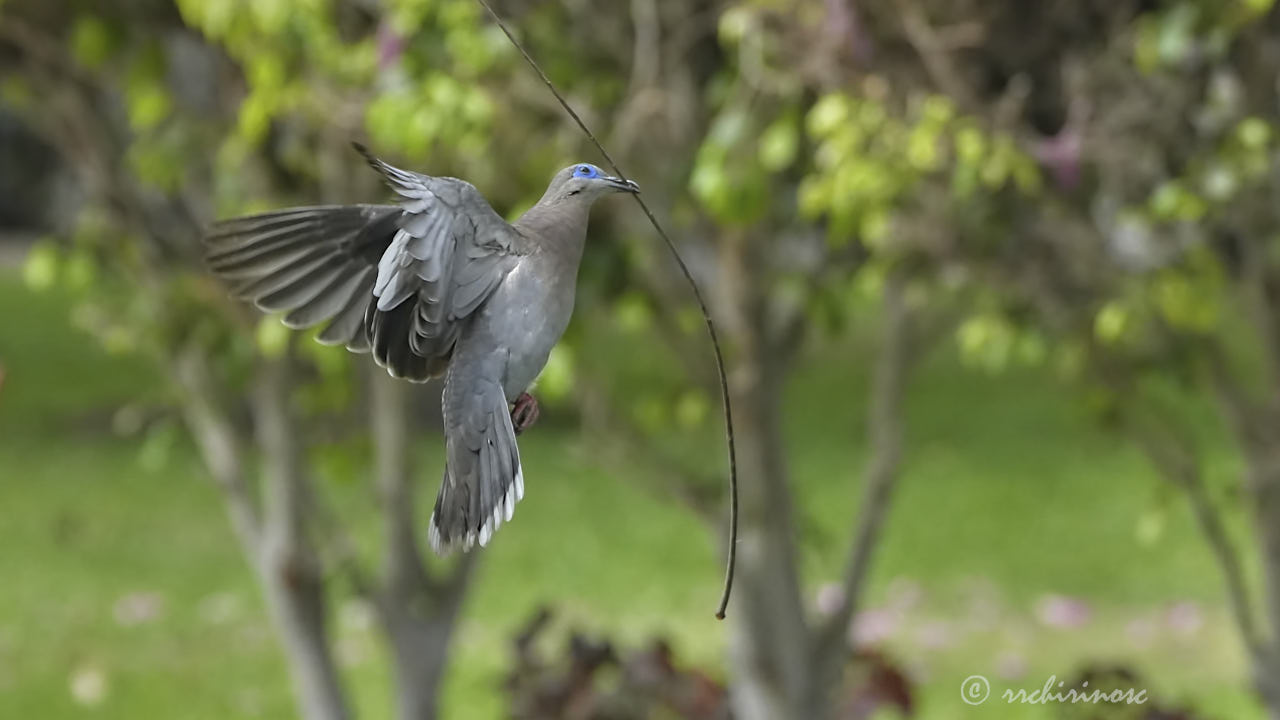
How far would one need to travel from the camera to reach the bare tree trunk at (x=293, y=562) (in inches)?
157

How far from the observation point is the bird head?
3.38 ft

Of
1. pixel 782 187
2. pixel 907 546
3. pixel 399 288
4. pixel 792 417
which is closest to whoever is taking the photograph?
pixel 399 288

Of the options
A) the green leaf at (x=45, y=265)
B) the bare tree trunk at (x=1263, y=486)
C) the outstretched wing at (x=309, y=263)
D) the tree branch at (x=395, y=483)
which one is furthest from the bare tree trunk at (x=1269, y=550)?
the outstretched wing at (x=309, y=263)

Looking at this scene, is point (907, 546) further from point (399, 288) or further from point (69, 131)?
point (399, 288)

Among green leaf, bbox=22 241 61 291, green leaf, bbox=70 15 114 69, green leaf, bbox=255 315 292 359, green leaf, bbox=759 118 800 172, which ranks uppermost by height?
green leaf, bbox=70 15 114 69

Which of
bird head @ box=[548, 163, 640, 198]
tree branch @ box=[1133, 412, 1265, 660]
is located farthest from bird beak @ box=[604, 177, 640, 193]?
tree branch @ box=[1133, 412, 1265, 660]

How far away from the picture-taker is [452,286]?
1.13 metres

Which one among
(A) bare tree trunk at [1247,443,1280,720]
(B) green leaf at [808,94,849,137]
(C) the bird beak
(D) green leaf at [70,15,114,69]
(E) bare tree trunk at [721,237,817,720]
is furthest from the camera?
(A) bare tree trunk at [1247,443,1280,720]

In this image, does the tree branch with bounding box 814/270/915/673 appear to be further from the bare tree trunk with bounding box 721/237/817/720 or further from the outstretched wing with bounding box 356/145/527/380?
the outstretched wing with bounding box 356/145/527/380

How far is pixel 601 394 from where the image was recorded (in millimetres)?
3781

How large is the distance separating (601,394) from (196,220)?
1.23 m

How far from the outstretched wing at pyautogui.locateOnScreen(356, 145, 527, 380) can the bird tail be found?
2.0 inches

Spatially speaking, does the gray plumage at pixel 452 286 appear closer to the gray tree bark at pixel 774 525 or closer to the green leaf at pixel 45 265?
the gray tree bark at pixel 774 525

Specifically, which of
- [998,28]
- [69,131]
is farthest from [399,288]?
[69,131]
